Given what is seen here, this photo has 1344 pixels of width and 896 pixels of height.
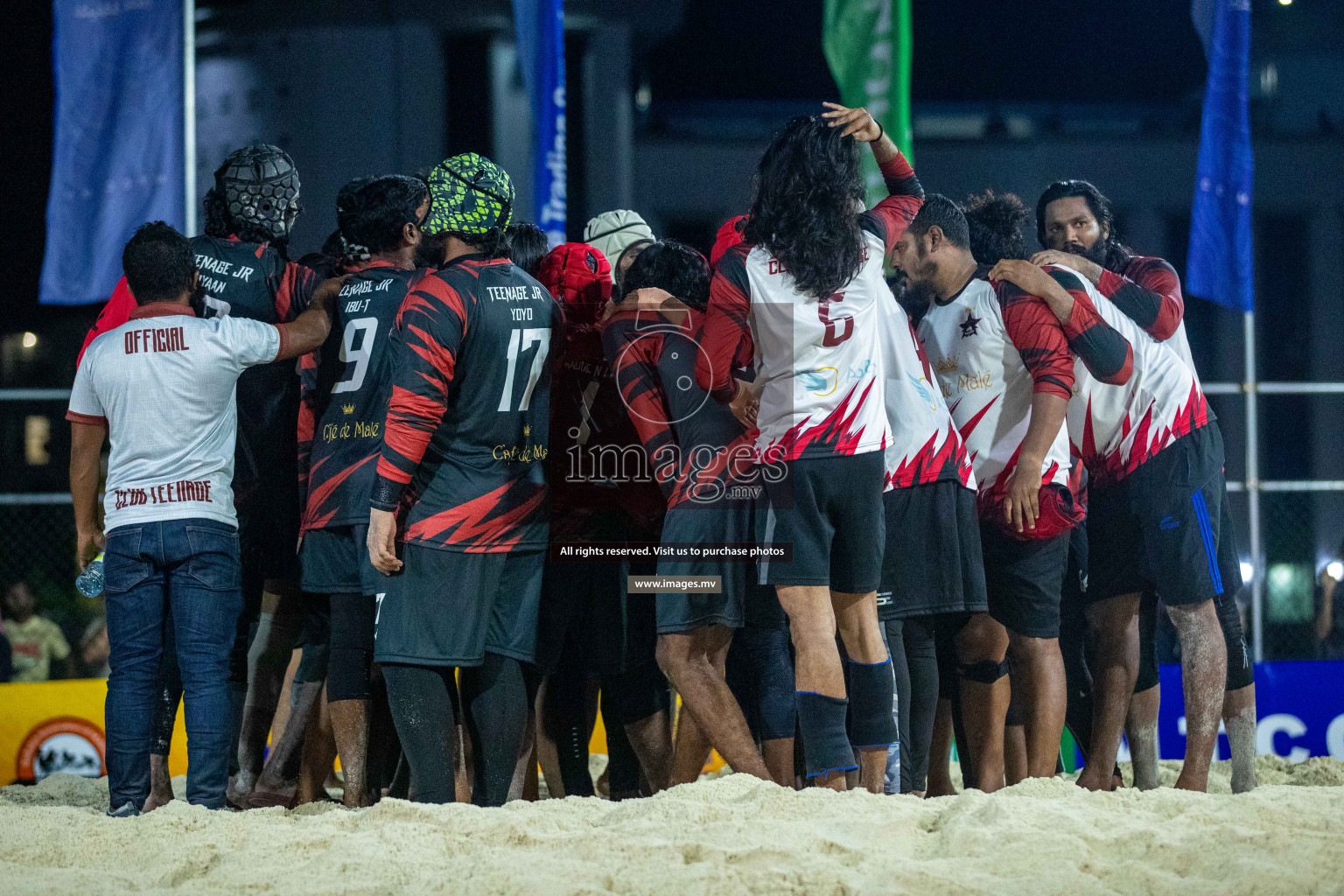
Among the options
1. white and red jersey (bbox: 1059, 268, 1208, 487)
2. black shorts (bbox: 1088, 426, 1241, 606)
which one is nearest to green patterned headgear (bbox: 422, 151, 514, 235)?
white and red jersey (bbox: 1059, 268, 1208, 487)

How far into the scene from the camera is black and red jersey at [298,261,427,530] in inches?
162

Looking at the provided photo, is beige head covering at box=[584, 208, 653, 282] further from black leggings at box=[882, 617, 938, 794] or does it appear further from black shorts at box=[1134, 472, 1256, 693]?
black shorts at box=[1134, 472, 1256, 693]

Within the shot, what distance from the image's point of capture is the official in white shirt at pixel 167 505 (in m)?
3.88

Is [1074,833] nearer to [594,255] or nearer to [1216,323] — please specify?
[594,255]

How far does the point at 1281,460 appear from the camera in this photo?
2261cm

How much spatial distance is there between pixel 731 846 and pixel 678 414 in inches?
60.9

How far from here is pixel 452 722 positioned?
3.86 meters

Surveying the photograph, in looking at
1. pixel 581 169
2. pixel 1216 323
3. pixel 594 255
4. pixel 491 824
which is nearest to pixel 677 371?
pixel 594 255

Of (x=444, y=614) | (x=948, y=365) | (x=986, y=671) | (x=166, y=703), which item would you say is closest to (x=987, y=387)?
(x=948, y=365)

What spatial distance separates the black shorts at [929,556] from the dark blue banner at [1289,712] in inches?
126

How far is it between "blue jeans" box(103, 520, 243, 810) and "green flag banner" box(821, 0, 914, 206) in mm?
5228

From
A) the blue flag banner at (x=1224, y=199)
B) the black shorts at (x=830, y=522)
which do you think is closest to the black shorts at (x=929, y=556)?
the black shorts at (x=830, y=522)

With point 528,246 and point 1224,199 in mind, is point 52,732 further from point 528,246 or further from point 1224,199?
point 1224,199

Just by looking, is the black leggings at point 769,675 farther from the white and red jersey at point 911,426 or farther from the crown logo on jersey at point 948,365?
the crown logo on jersey at point 948,365
